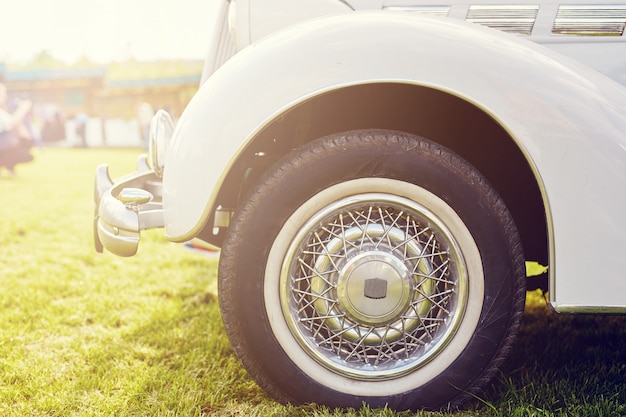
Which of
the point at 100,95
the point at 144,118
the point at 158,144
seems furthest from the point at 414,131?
the point at 100,95

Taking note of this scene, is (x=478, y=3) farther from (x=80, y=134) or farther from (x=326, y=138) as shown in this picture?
(x=80, y=134)

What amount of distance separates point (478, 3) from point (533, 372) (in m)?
1.32

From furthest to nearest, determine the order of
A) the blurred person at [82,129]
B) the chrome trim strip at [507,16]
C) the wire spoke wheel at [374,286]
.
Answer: the blurred person at [82,129] → the chrome trim strip at [507,16] → the wire spoke wheel at [374,286]

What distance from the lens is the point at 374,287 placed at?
4.82 ft

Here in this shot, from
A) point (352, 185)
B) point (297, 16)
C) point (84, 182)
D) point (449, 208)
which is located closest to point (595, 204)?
point (449, 208)

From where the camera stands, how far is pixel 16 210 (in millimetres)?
5508

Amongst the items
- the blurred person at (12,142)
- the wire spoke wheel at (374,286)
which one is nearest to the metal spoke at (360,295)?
the wire spoke wheel at (374,286)

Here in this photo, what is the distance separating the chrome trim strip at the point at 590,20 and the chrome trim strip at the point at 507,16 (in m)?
0.09

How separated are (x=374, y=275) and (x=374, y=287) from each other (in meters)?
0.03

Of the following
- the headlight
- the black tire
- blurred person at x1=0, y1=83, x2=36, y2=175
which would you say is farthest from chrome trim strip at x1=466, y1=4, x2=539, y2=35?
blurred person at x1=0, y1=83, x2=36, y2=175

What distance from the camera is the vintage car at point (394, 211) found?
4.53ft

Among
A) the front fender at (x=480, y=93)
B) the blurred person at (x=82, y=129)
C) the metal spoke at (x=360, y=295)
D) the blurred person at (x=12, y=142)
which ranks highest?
the front fender at (x=480, y=93)

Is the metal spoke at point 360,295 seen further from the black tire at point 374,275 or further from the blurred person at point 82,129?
the blurred person at point 82,129

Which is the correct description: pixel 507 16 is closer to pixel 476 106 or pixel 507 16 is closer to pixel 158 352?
pixel 476 106
